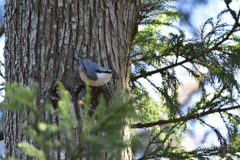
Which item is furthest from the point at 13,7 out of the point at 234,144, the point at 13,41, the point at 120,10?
the point at 234,144

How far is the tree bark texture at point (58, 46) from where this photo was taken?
5.25 feet

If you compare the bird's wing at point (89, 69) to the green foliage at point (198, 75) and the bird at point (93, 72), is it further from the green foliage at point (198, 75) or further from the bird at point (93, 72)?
the green foliage at point (198, 75)

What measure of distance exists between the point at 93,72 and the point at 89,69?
0.12 feet

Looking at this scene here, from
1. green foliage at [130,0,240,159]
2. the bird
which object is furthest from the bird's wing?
green foliage at [130,0,240,159]

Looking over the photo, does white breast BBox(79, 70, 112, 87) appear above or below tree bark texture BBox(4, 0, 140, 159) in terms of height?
below

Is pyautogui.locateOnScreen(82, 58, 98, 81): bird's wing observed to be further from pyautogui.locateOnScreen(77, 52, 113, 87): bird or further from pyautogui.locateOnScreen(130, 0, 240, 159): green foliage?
pyautogui.locateOnScreen(130, 0, 240, 159): green foliage

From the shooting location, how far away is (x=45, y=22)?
1736 mm

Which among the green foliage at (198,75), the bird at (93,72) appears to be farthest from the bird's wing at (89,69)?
the green foliage at (198,75)

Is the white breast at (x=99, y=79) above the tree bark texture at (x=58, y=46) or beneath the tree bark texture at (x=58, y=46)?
beneath

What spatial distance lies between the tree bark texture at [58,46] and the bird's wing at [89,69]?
6 centimetres

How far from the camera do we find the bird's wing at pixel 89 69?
1.62 metres

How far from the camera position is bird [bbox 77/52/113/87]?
1.62 metres

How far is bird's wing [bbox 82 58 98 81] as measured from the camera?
1.62 m

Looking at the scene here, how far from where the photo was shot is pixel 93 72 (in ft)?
5.45
